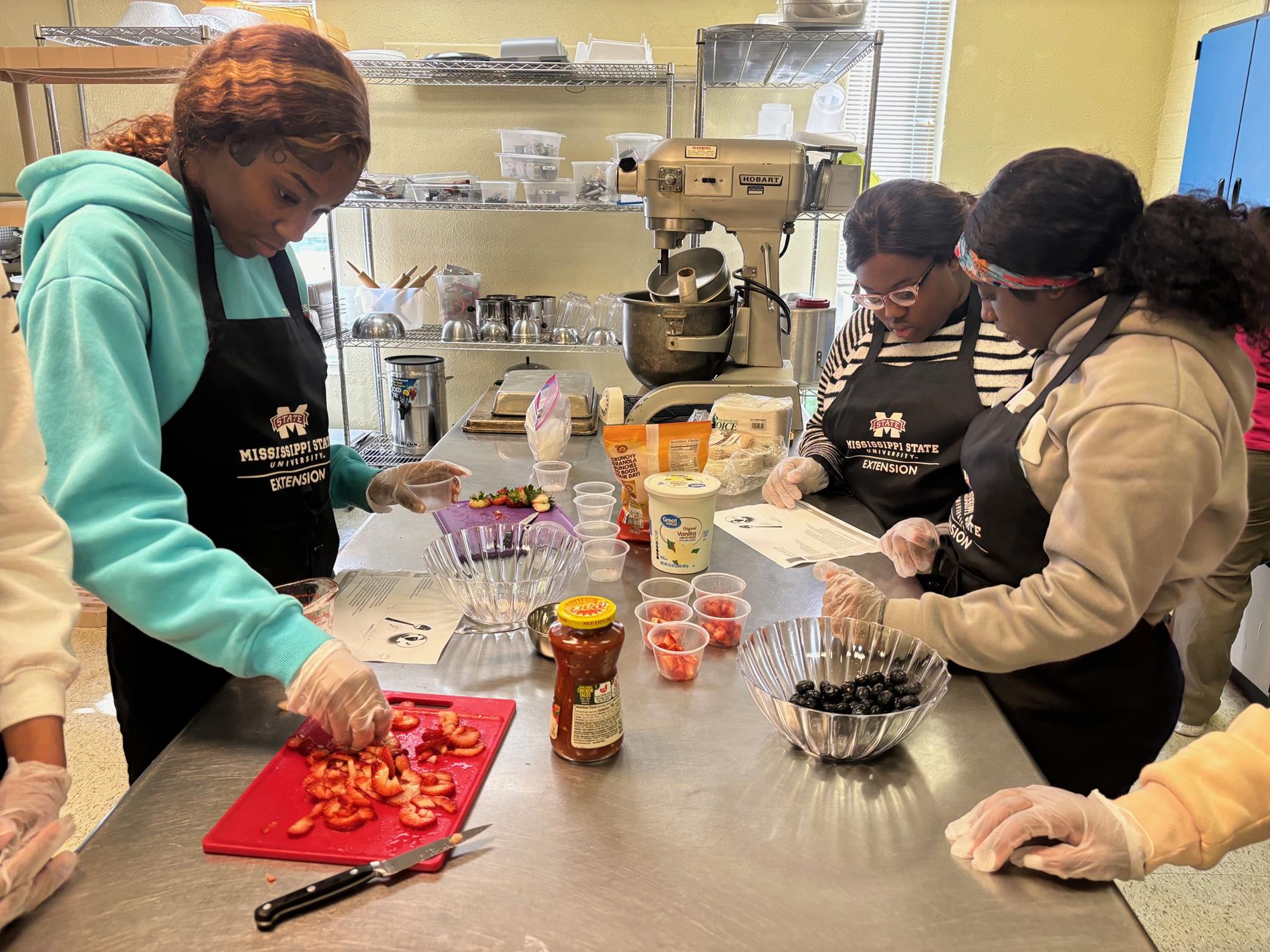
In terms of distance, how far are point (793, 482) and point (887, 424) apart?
0.89 ft

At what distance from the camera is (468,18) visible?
13.8 feet

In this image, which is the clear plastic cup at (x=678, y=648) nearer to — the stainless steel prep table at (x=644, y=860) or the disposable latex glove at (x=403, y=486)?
the stainless steel prep table at (x=644, y=860)

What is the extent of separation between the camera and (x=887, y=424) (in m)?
2.03

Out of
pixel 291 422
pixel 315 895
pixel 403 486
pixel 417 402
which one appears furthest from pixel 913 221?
pixel 417 402

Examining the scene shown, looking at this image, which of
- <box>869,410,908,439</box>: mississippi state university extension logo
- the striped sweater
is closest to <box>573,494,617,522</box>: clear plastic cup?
the striped sweater

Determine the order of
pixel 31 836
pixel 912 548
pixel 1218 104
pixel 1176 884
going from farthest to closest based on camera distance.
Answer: pixel 1218 104 → pixel 1176 884 → pixel 912 548 → pixel 31 836

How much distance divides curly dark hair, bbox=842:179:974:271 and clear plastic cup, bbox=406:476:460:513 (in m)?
1.08

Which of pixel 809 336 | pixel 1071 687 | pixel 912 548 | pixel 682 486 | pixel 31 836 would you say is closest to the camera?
pixel 31 836

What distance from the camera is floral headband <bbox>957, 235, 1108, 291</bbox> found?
1.30 meters

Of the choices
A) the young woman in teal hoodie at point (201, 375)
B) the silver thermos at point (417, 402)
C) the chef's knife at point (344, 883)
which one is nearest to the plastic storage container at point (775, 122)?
the silver thermos at point (417, 402)

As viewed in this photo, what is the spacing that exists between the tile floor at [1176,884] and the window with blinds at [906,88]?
3004 millimetres

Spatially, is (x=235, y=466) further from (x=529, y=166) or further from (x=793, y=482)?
Answer: (x=529, y=166)

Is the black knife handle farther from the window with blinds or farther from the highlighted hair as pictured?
the window with blinds

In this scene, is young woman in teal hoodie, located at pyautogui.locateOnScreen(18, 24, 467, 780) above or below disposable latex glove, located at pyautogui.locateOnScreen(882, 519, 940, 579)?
above
